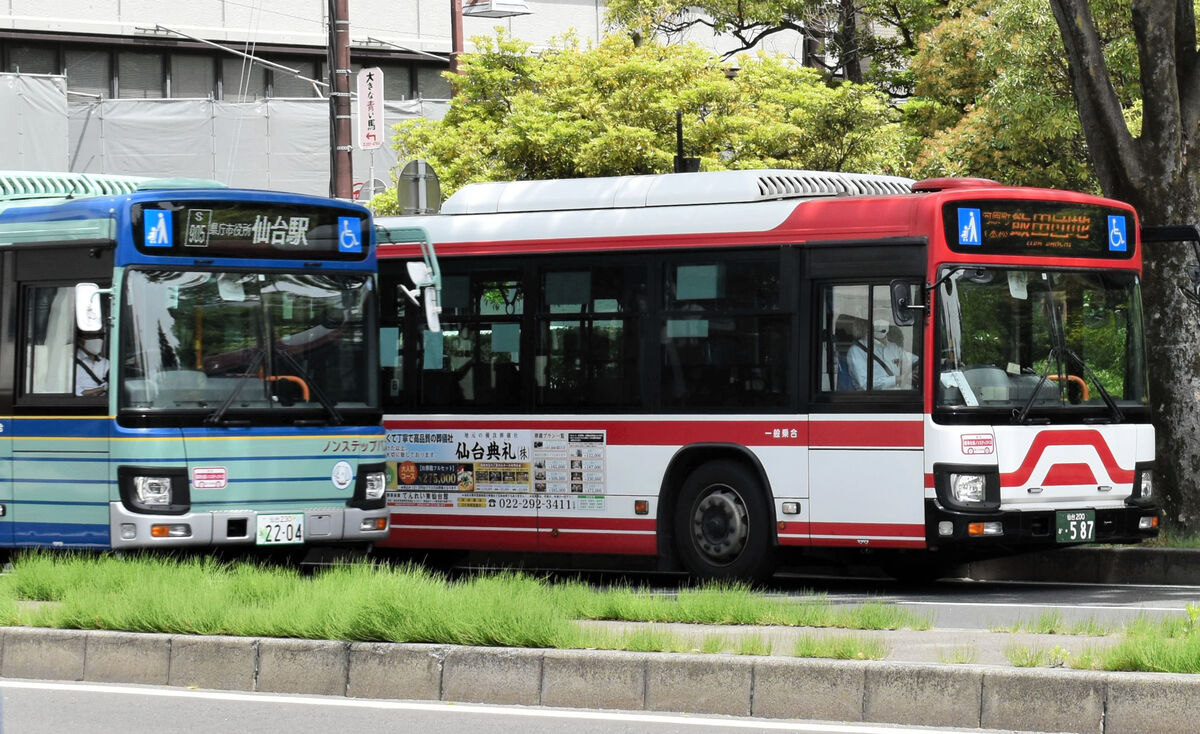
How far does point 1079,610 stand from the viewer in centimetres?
1241

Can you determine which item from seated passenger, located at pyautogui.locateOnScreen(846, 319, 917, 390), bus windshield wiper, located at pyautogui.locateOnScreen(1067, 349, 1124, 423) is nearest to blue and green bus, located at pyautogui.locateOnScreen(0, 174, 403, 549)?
seated passenger, located at pyautogui.locateOnScreen(846, 319, 917, 390)

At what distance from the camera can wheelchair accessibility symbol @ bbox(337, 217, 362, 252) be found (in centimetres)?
1484

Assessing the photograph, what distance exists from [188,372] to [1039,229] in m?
6.32

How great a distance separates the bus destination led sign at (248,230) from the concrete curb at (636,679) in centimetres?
388

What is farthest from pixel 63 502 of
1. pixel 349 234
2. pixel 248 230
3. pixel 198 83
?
pixel 198 83

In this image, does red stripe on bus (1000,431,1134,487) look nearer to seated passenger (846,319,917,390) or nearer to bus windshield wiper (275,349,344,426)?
seated passenger (846,319,917,390)

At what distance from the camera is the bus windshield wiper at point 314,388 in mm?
14203

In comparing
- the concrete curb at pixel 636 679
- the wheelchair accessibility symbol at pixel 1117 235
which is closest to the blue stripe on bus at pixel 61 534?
the concrete curb at pixel 636 679

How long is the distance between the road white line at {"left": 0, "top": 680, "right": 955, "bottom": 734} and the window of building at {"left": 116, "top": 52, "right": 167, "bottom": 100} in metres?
30.2

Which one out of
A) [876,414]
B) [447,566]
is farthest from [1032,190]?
[447,566]

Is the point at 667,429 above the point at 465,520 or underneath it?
above

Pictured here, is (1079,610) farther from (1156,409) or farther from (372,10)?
(372,10)

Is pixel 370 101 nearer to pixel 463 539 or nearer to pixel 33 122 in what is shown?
pixel 463 539

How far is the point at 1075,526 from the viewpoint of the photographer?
45.6ft
